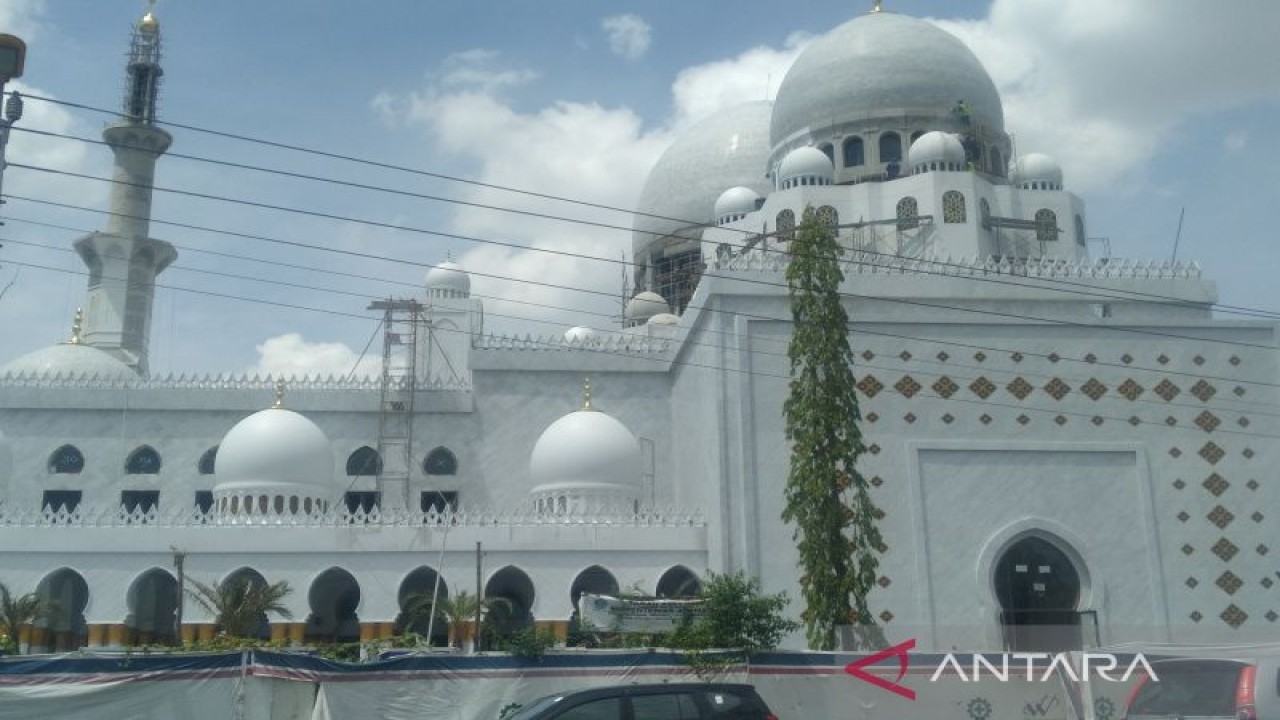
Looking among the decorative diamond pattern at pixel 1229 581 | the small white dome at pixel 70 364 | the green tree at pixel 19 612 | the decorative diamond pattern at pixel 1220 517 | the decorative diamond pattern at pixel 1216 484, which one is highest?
the small white dome at pixel 70 364

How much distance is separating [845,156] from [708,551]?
43.9 ft

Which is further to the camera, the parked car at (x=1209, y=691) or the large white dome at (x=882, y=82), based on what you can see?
the large white dome at (x=882, y=82)

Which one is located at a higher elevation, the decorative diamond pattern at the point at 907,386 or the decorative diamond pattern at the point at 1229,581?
the decorative diamond pattern at the point at 907,386

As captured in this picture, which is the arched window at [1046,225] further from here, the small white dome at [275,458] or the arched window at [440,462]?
the small white dome at [275,458]

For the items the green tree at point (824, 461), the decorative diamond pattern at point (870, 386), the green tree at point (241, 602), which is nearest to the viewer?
the green tree at point (824, 461)

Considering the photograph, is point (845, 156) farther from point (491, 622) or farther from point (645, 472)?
point (491, 622)

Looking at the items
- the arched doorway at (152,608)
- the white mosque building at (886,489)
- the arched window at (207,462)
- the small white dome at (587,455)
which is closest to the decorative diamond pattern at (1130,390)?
the white mosque building at (886,489)

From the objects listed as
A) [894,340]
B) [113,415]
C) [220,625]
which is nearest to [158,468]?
[113,415]

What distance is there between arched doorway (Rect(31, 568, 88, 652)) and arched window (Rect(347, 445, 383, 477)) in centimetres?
713

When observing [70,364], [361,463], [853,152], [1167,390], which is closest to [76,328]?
[70,364]

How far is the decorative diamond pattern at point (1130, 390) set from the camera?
941 inches

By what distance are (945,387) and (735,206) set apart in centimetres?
1190

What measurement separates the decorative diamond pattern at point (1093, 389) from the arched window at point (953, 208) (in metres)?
6.46

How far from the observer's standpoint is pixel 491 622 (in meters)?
22.9
